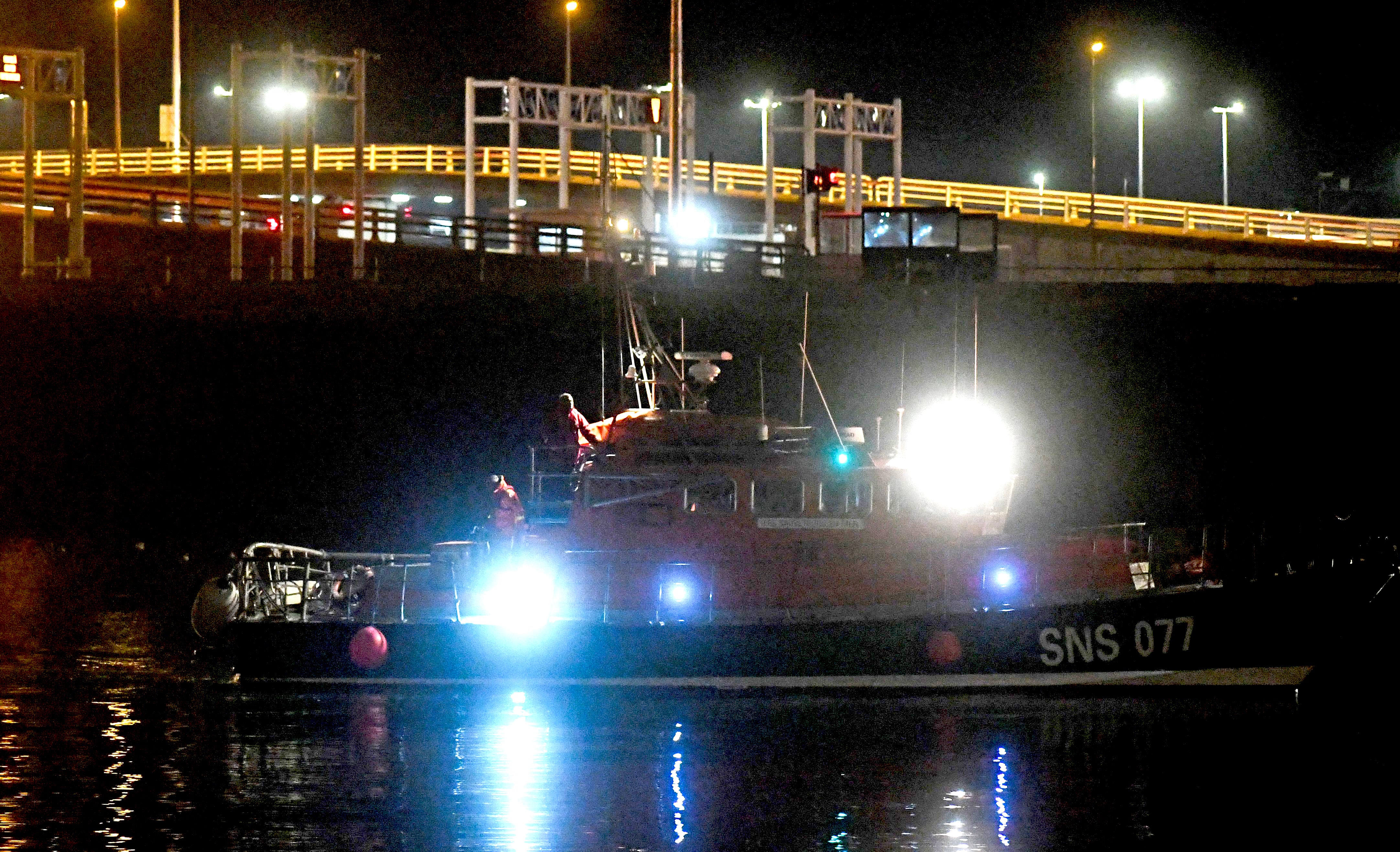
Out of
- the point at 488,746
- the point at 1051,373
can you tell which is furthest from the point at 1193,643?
the point at 1051,373

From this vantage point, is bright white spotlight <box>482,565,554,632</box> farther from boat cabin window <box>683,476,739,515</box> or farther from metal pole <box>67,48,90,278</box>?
metal pole <box>67,48,90,278</box>

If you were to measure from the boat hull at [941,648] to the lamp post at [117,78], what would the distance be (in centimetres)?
4165

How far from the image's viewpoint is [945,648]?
63.4 ft

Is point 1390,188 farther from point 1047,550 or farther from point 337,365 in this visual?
point 1047,550

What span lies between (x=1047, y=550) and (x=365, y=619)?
7.52 metres

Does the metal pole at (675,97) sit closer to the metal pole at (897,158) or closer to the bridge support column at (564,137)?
the bridge support column at (564,137)

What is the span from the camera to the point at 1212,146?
6631cm

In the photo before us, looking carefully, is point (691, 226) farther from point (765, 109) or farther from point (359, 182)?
point (359, 182)

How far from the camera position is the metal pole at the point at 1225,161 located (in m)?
55.6

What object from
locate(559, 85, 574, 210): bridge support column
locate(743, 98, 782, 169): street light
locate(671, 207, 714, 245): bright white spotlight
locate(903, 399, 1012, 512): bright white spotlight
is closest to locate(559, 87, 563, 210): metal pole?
locate(559, 85, 574, 210): bridge support column

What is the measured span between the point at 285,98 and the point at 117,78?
88.2 feet

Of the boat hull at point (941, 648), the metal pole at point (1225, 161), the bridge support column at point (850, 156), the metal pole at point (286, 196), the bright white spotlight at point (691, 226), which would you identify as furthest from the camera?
the metal pole at point (1225, 161)

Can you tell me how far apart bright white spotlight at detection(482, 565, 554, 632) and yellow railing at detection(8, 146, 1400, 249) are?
91.5 feet

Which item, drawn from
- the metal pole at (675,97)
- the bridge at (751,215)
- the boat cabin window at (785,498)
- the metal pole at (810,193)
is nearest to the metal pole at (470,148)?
the bridge at (751,215)
